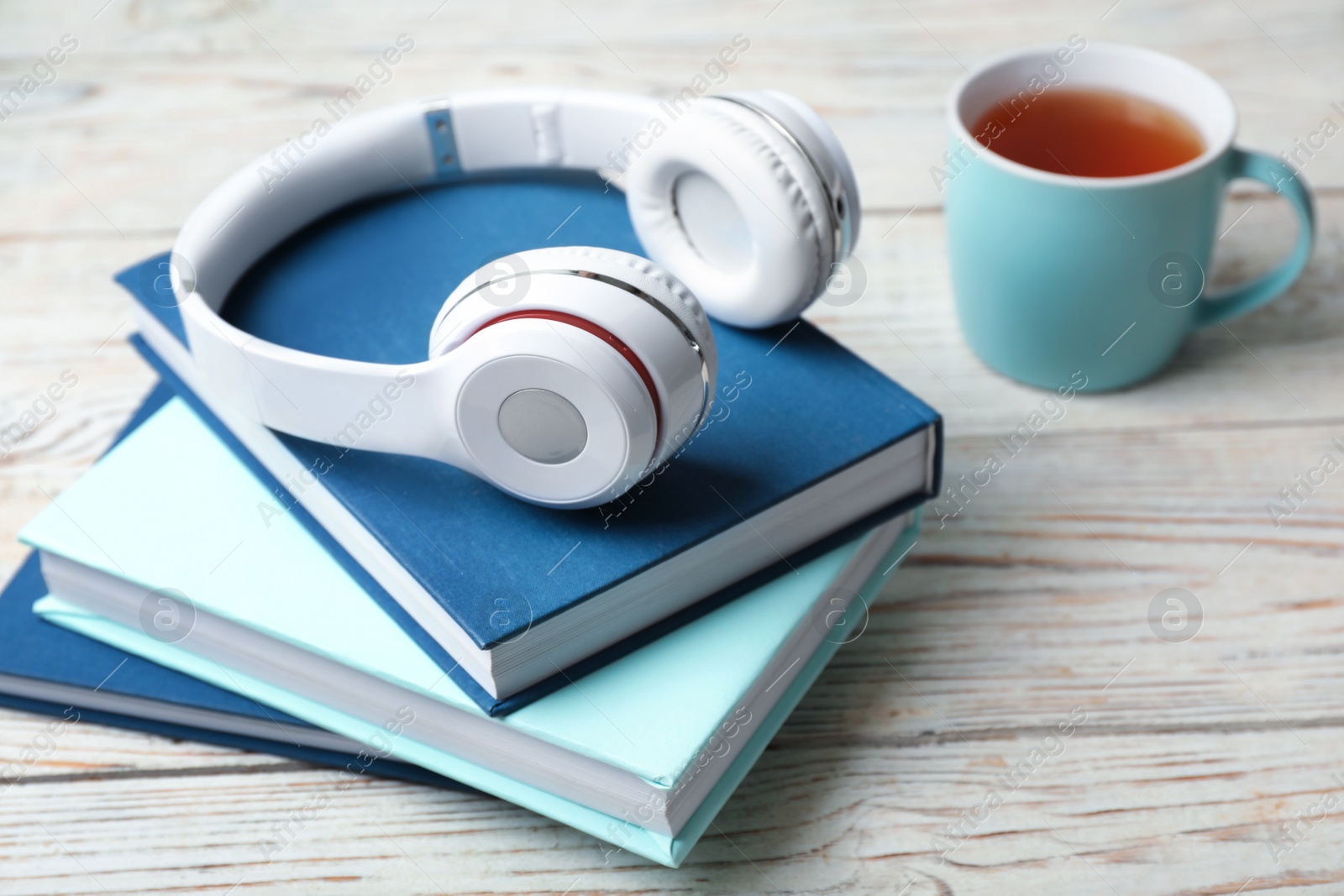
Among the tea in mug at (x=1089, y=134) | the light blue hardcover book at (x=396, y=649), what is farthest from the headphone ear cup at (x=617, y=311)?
the tea in mug at (x=1089, y=134)

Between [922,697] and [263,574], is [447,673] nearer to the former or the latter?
[263,574]

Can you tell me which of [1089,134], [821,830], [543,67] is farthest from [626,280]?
[543,67]

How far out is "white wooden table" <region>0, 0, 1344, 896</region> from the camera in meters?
0.58

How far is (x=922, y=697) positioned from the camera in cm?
64

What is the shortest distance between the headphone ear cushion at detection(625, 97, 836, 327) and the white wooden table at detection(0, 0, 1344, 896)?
0.60ft

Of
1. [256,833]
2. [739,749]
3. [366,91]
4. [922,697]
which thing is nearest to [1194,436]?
[922,697]

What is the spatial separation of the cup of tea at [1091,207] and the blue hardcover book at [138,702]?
1.46ft

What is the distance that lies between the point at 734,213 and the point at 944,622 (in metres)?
0.25

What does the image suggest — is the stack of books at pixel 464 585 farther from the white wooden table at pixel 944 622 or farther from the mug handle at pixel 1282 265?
the mug handle at pixel 1282 265

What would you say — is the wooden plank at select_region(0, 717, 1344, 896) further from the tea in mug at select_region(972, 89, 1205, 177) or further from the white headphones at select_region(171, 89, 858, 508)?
the tea in mug at select_region(972, 89, 1205, 177)

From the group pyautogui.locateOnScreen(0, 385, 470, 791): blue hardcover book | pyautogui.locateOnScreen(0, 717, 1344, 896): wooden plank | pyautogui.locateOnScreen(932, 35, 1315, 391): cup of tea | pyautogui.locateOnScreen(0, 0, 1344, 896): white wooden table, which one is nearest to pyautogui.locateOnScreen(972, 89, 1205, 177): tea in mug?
pyautogui.locateOnScreen(932, 35, 1315, 391): cup of tea

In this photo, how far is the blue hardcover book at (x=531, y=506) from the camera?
56cm

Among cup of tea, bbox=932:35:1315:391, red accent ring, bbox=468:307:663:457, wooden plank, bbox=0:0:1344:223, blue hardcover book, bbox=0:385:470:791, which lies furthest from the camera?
wooden plank, bbox=0:0:1344:223

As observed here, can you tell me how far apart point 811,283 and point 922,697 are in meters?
0.22
